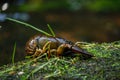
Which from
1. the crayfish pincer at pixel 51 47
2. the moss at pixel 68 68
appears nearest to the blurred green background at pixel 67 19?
the crayfish pincer at pixel 51 47

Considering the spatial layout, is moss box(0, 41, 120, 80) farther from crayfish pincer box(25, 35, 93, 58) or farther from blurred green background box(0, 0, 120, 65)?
blurred green background box(0, 0, 120, 65)

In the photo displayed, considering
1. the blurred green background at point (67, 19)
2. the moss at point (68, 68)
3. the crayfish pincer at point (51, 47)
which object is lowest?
the moss at point (68, 68)

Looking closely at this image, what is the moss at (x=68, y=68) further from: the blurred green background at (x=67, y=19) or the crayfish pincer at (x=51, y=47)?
the blurred green background at (x=67, y=19)

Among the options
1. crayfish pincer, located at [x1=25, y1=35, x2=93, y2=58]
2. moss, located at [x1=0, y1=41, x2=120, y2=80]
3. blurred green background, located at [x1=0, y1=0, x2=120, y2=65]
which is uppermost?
blurred green background, located at [x1=0, y1=0, x2=120, y2=65]

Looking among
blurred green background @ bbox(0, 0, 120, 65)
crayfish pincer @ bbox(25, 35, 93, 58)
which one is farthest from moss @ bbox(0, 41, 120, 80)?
blurred green background @ bbox(0, 0, 120, 65)

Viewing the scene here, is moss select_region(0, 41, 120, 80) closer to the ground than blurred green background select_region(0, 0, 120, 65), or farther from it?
closer to the ground

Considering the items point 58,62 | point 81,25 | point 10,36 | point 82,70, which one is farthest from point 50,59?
point 81,25

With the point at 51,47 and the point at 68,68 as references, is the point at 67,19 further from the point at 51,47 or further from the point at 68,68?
the point at 68,68
